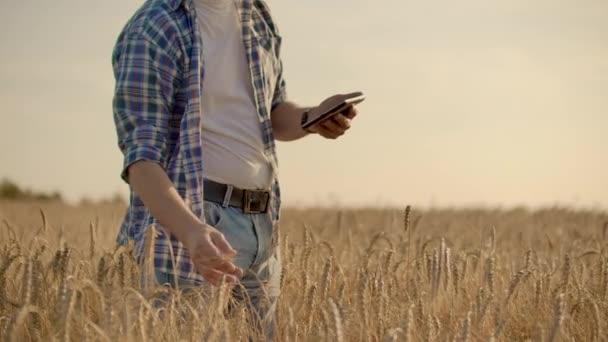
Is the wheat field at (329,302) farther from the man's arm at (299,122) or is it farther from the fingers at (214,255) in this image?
the man's arm at (299,122)

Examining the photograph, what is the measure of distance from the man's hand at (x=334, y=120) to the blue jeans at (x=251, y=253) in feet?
1.11

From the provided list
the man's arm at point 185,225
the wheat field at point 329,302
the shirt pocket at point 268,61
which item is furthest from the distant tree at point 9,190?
the man's arm at point 185,225

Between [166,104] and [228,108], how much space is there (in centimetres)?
24

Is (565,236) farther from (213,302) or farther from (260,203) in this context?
(213,302)

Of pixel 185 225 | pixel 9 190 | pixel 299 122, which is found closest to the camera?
pixel 185 225

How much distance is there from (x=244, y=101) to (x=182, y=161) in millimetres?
309

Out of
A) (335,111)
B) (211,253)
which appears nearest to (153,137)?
(211,253)

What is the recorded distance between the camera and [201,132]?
2686 millimetres

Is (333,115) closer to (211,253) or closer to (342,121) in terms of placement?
(342,121)

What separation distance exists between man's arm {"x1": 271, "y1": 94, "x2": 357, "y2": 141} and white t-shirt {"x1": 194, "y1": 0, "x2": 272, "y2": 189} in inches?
8.2

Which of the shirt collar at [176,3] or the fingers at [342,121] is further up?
the shirt collar at [176,3]

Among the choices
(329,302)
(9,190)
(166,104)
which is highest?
(9,190)

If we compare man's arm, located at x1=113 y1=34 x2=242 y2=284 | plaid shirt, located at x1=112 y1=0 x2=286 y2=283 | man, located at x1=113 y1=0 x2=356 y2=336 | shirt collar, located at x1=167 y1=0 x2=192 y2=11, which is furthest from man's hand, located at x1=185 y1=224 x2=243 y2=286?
shirt collar, located at x1=167 y1=0 x2=192 y2=11

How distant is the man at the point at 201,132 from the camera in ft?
8.24
